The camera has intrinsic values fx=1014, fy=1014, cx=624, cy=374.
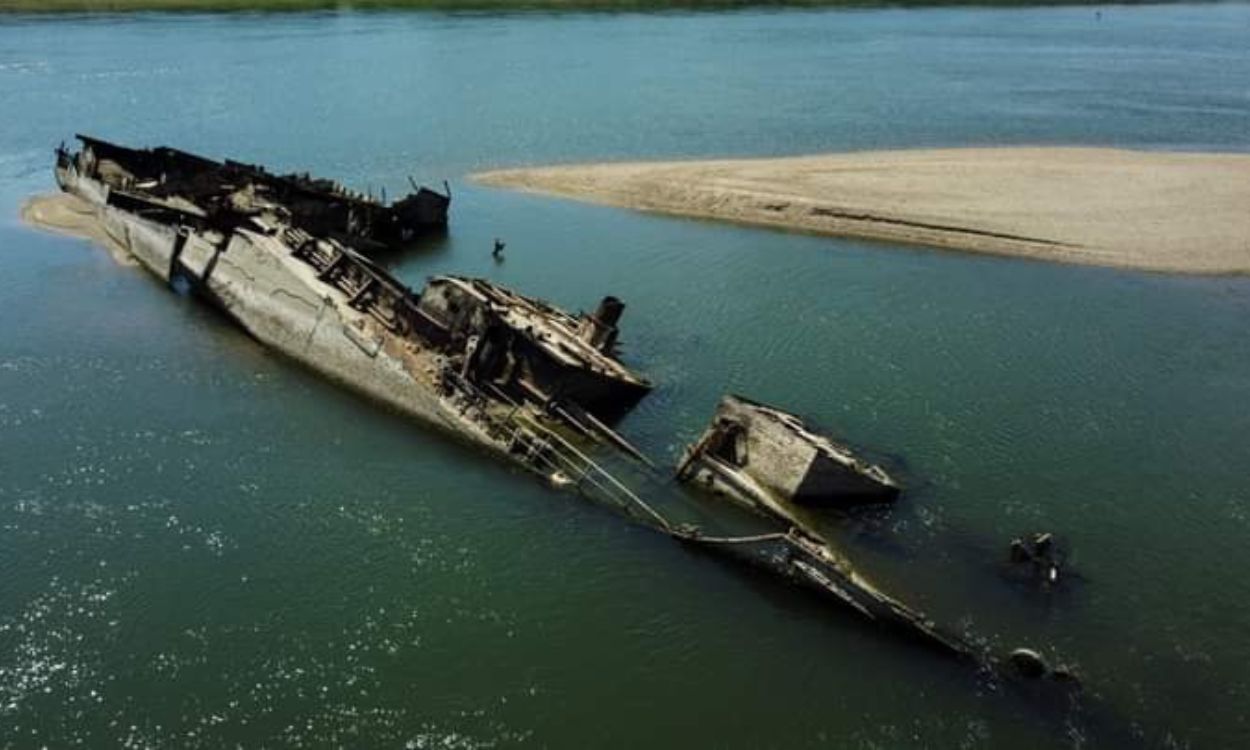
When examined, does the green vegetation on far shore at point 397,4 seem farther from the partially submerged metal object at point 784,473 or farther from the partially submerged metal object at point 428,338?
the partially submerged metal object at point 784,473

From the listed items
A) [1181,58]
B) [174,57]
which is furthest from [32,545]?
[1181,58]

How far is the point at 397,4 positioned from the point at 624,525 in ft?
496

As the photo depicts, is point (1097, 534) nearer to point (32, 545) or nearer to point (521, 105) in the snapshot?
point (32, 545)

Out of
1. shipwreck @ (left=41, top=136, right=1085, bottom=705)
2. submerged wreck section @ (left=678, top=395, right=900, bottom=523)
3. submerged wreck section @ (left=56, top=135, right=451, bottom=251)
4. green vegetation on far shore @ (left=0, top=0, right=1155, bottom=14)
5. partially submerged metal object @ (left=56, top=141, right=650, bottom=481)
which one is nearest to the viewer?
shipwreck @ (left=41, top=136, right=1085, bottom=705)

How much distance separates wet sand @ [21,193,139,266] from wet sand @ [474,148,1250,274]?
67.7ft

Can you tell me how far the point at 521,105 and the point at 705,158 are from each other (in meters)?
23.3

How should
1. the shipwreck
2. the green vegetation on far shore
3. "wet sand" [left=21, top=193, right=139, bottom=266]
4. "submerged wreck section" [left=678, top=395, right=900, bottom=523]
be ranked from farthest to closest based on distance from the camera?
the green vegetation on far shore
"wet sand" [left=21, top=193, right=139, bottom=266]
"submerged wreck section" [left=678, top=395, right=900, bottom=523]
the shipwreck

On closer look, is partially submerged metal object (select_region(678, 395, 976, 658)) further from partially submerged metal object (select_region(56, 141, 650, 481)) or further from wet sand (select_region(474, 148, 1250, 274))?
wet sand (select_region(474, 148, 1250, 274))

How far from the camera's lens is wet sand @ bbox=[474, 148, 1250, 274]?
48812 mm

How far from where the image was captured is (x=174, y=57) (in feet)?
349

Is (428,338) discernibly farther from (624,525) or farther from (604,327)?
(624,525)

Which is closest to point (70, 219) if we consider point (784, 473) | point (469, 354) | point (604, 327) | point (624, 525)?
point (469, 354)

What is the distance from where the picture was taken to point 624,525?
26703 millimetres

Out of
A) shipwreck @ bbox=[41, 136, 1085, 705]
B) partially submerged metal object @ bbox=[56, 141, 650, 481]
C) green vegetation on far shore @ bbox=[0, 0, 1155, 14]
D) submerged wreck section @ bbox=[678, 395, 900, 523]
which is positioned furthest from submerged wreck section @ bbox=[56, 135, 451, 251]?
green vegetation on far shore @ bbox=[0, 0, 1155, 14]
